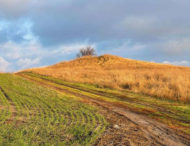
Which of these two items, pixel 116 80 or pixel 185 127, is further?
pixel 116 80

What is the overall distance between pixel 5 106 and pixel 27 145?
5.35 metres

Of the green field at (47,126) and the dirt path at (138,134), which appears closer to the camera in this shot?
the green field at (47,126)

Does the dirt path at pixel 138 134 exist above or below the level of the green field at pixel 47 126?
below

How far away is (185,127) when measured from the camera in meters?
6.84

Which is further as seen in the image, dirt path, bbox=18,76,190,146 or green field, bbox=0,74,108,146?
dirt path, bbox=18,76,190,146

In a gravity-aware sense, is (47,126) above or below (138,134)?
above

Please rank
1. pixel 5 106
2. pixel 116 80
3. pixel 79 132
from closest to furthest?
1. pixel 79 132
2. pixel 5 106
3. pixel 116 80

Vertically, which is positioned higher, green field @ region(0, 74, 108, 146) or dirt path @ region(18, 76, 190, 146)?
green field @ region(0, 74, 108, 146)

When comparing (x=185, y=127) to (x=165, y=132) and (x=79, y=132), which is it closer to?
(x=165, y=132)

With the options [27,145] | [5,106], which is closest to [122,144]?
[27,145]

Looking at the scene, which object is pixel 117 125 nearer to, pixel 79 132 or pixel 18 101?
pixel 79 132

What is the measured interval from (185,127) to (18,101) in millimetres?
7806

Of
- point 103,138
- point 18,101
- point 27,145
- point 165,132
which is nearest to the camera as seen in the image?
point 27,145

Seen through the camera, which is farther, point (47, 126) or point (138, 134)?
point (47, 126)
